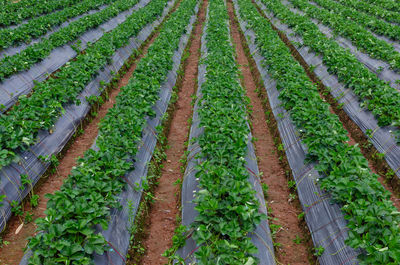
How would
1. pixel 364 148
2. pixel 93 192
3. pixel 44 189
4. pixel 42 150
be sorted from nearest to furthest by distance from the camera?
pixel 93 192 < pixel 44 189 < pixel 42 150 < pixel 364 148

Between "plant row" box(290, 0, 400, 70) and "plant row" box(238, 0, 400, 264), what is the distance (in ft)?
13.2

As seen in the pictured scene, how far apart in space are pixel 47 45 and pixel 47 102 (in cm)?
455

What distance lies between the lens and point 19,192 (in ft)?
17.7

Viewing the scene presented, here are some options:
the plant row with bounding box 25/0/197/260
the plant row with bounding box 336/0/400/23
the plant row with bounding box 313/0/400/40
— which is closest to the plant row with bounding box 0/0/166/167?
the plant row with bounding box 25/0/197/260

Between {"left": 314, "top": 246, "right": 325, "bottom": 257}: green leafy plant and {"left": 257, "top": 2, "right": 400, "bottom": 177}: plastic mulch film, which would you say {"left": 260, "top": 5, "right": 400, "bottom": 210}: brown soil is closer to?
{"left": 257, "top": 2, "right": 400, "bottom": 177}: plastic mulch film

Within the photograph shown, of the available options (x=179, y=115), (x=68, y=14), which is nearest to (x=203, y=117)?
(x=179, y=115)

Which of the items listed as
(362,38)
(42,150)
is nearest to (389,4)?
(362,38)

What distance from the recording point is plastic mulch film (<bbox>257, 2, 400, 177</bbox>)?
668 centimetres

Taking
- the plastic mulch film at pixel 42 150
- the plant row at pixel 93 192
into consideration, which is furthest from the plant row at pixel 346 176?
the plastic mulch film at pixel 42 150

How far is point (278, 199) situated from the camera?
6.04 m

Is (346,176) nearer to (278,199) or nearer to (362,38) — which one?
(278,199)

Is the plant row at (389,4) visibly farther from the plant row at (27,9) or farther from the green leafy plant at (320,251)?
the green leafy plant at (320,251)

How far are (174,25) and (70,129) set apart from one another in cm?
961

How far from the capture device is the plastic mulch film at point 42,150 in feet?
17.2
